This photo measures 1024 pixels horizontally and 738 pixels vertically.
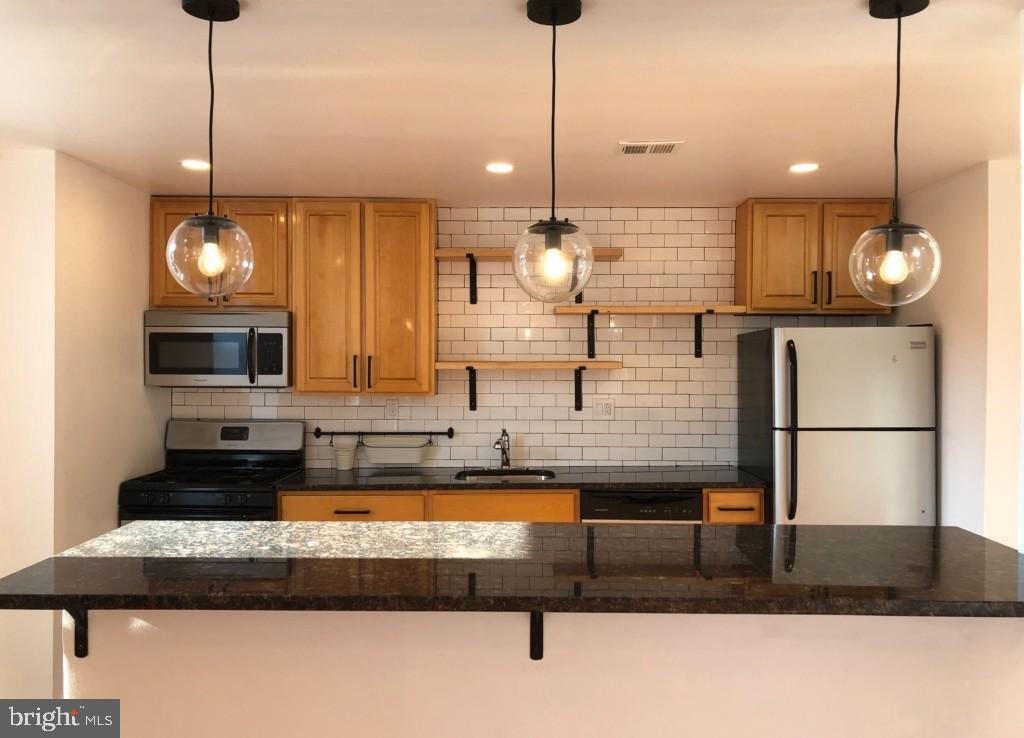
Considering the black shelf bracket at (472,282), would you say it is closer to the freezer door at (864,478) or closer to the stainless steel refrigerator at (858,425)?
the stainless steel refrigerator at (858,425)

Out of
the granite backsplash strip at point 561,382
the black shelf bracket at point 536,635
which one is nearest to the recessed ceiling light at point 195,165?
the granite backsplash strip at point 561,382

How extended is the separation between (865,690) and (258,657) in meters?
1.46

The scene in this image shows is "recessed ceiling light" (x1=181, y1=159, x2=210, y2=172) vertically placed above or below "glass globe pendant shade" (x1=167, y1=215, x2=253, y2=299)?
above

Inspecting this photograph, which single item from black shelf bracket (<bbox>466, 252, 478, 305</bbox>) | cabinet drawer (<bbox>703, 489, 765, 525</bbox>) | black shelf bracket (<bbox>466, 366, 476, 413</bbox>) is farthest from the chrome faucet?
cabinet drawer (<bbox>703, 489, 765, 525</bbox>)

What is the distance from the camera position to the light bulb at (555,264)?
197 centimetres

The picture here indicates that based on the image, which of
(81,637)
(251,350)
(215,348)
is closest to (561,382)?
(251,350)

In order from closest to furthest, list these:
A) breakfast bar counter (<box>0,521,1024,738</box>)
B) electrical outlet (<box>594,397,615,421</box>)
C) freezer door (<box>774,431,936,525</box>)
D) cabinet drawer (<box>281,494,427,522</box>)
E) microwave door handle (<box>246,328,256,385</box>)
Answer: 1. breakfast bar counter (<box>0,521,1024,738</box>)
2. freezer door (<box>774,431,936,525</box>)
3. cabinet drawer (<box>281,494,427,522</box>)
4. microwave door handle (<box>246,328,256,385</box>)
5. electrical outlet (<box>594,397,615,421</box>)

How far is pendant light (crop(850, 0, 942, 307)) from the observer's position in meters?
1.92

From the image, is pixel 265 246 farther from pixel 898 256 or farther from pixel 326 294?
pixel 898 256

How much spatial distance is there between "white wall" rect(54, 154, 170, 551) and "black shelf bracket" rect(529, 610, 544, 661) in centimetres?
240

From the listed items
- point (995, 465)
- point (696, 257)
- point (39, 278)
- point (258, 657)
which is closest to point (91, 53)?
point (39, 278)

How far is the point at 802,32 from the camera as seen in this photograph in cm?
212

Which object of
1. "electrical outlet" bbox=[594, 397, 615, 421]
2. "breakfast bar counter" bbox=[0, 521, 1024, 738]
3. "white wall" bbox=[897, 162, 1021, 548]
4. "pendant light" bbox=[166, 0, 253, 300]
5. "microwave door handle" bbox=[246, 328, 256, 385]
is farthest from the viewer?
"electrical outlet" bbox=[594, 397, 615, 421]

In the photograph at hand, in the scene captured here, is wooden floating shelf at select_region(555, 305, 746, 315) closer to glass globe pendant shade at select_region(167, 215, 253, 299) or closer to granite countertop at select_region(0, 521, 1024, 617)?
granite countertop at select_region(0, 521, 1024, 617)
